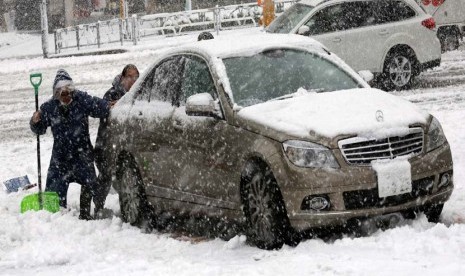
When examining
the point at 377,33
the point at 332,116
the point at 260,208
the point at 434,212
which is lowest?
the point at 434,212

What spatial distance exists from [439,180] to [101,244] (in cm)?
289

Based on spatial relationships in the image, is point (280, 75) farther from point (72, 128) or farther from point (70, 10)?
point (70, 10)

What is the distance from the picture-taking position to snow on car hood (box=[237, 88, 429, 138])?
6.65 meters

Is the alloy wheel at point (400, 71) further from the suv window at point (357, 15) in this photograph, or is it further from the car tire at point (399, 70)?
the suv window at point (357, 15)

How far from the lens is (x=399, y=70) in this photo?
16609 mm

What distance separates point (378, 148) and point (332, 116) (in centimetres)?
44

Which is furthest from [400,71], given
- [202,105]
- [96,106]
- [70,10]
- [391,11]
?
[70,10]

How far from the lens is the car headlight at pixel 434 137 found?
693cm

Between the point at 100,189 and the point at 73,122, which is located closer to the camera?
the point at 73,122

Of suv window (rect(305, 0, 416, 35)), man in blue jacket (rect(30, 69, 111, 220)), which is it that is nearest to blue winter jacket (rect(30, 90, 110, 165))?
man in blue jacket (rect(30, 69, 111, 220))

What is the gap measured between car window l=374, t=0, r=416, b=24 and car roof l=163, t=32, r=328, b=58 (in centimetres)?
840

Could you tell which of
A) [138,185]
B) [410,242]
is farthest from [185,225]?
[410,242]

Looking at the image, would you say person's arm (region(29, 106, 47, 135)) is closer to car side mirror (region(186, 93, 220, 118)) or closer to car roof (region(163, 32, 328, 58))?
car roof (region(163, 32, 328, 58))

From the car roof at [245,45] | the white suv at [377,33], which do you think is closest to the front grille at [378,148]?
the car roof at [245,45]
